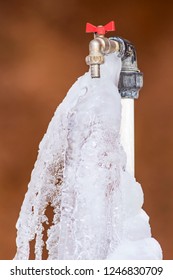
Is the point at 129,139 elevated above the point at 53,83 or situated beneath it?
situated beneath

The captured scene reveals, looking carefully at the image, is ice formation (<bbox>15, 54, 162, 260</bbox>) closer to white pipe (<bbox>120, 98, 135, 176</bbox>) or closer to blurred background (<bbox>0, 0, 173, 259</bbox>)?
white pipe (<bbox>120, 98, 135, 176</bbox>)

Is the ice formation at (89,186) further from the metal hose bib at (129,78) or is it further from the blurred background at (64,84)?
the blurred background at (64,84)

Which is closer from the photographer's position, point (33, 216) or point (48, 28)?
point (33, 216)

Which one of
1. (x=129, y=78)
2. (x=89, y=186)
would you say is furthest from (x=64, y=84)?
(x=89, y=186)

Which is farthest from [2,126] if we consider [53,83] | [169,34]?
[169,34]

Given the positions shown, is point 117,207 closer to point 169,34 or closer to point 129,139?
point 129,139

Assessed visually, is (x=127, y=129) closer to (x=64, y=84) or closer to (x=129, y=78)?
(x=129, y=78)

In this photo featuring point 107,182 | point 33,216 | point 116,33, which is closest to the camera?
point 107,182
